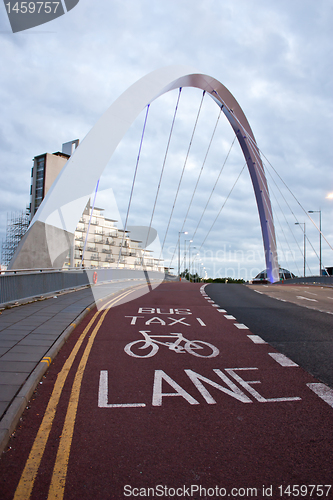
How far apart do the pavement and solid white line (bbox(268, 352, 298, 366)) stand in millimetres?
3707

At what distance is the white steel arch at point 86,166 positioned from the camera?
17156 mm

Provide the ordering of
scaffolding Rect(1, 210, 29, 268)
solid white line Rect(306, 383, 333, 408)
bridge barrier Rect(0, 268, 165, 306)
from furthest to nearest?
scaffolding Rect(1, 210, 29, 268)
bridge barrier Rect(0, 268, 165, 306)
solid white line Rect(306, 383, 333, 408)

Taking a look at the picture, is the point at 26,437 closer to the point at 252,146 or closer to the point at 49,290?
the point at 49,290

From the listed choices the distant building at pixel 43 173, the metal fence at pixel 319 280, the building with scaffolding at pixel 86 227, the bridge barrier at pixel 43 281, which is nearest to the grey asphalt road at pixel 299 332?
the bridge barrier at pixel 43 281

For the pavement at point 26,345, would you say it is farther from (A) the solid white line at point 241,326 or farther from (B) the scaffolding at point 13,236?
(B) the scaffolding at point 13,236

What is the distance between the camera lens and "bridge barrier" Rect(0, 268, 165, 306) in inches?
434

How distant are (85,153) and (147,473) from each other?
2101 centimetres

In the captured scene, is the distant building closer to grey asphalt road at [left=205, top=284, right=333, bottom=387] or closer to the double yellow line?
grey asphalt road at [left=205, top=284, right=333, bottom=387]

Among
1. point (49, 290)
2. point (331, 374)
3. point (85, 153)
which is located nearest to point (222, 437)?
point (331, 374)

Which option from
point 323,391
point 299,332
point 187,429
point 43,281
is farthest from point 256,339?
point 43,281

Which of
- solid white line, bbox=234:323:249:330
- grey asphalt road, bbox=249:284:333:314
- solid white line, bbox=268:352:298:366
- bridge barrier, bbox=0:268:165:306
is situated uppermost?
bridge barrier, bbox=0:268:165:306

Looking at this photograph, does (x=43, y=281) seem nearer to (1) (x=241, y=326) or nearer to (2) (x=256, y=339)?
(1) (x=241, y=326)

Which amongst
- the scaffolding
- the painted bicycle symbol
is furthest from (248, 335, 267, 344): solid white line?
the scaffolding

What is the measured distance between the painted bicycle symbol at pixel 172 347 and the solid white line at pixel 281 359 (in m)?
0.98
